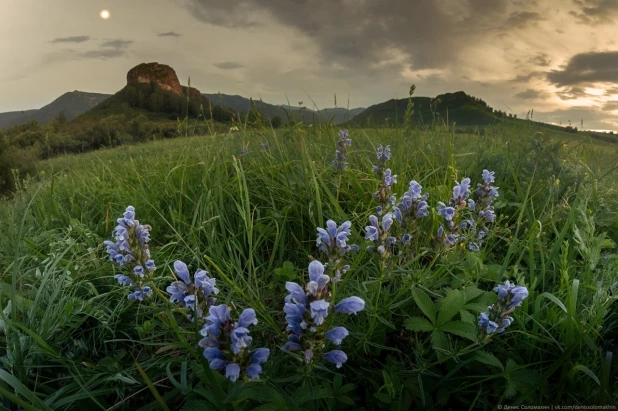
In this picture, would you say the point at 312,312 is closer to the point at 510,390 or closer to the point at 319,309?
the point at 319,309

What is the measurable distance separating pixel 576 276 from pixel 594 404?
92 centimetres

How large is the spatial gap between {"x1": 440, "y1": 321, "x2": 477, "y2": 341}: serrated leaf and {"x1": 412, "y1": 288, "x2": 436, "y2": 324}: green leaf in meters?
0.06

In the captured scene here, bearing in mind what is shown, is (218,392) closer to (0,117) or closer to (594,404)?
(594,404)

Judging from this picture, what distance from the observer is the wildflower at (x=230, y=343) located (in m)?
1.13

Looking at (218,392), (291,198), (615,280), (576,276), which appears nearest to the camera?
(218,392)

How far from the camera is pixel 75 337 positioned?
212cm

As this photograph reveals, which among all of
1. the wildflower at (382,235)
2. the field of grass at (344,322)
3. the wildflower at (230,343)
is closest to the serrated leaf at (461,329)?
the field of grass at (344,322)

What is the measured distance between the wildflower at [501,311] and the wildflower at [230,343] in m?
0.93

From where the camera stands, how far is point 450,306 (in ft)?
5.40

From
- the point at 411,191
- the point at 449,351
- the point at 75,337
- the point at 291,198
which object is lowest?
the point at 75,337

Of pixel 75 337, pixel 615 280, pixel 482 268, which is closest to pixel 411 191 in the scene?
pixel 482 268

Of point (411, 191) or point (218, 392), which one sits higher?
point (411, 191)

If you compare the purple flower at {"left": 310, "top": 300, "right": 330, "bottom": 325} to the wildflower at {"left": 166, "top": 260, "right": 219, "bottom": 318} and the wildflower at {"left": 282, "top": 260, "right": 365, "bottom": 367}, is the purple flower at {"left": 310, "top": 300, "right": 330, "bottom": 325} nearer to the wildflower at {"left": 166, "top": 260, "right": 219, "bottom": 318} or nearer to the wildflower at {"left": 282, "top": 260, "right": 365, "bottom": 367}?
the wildflower at {"left": 282, "top": 260, "right": 365, "bottom": 367}

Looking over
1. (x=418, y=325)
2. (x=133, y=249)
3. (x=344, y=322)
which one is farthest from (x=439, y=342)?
(x=133, y=249)
